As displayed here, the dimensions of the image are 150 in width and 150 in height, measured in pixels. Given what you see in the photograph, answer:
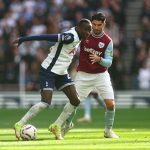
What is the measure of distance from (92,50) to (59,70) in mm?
1035

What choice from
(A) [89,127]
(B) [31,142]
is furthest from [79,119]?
(B) [31,142]

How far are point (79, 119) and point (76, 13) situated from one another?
8.94 metres

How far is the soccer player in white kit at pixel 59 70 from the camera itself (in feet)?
50.1

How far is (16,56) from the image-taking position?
30172 mm

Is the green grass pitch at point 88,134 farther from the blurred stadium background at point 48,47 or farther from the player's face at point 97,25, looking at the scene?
the blurred stadium background at point 48,47

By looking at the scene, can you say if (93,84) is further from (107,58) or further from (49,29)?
(49,29)

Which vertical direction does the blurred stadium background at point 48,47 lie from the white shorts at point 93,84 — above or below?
below

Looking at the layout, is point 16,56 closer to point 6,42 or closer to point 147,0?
point 6,42

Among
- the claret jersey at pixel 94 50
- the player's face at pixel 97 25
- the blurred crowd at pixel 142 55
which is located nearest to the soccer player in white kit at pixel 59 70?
the player's face at pixel 97 25

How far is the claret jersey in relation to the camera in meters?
16.1

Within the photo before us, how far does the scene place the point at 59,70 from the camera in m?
15.5

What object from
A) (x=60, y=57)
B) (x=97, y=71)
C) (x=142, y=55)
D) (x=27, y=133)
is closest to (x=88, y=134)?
(x=97, y=71)

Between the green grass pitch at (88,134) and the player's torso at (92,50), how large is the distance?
1377 mm

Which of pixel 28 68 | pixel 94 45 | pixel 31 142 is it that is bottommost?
pixel 28 68
